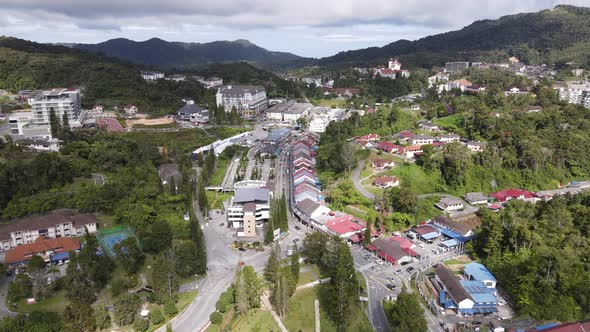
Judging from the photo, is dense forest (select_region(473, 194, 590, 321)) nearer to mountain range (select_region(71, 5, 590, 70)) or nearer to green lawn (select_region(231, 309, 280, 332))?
green lawn (select_region(231, 309, 280, 332))

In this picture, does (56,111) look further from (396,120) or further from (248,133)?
(396,120)

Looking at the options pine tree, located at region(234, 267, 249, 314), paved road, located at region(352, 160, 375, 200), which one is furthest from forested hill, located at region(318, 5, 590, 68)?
pine tree, located at region(234, 267, 249, 314)

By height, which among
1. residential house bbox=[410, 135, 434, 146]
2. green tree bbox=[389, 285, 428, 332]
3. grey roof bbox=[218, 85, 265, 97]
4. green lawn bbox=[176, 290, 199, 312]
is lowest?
green lawn bbox=[176, 290, 199, 312]

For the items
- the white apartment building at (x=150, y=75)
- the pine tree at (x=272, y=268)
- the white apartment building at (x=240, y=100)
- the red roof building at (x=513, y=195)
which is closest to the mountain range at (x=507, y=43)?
the white apartment building at (x=240, y=100)

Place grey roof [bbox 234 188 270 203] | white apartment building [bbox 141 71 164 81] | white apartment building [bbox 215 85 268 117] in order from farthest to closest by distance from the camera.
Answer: white apartment building [bbox 141 71 164 81] < white apartment building [bbox 215 85 268 117] < grey roof [bbox 234 188 270 203]

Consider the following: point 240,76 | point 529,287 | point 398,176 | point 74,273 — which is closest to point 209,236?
point 74,273

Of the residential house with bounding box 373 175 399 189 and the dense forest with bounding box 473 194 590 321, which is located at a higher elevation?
the residential house with bounding box 373 175 399 189

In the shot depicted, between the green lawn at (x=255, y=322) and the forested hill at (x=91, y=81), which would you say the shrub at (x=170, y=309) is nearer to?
the green lawn at (x=255, y=322)
